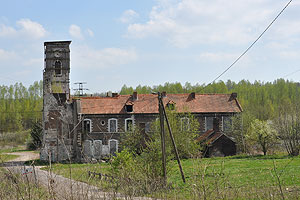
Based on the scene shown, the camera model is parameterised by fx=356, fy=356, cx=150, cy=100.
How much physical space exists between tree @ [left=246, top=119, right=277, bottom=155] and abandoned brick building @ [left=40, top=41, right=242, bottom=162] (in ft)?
11.5

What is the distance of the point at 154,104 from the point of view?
39375 mm

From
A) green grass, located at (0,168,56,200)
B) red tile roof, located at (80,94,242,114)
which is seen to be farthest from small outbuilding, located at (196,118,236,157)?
green grass, located at (0,168,56,200)

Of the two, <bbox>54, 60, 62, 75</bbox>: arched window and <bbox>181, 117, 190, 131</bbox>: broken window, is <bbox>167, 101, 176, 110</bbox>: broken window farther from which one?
<bbox>54, 60, 62, 75</bbox>: arched window

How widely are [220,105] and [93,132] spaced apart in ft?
47.4

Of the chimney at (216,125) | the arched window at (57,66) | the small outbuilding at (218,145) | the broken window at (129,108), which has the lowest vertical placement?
the small outbuilding at (218,145)

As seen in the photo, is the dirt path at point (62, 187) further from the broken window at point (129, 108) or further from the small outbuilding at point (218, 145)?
the broken window at point (129, 108)

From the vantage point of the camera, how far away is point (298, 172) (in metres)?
21.3

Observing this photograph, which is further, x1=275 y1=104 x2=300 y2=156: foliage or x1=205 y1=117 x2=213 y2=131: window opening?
x1=205 y1=117 x2=213 y2=131: window opening

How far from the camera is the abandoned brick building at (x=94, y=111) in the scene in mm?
36062

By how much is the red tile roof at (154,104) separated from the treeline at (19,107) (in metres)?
33.0

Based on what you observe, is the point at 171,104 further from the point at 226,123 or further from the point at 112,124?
the point at 112,124

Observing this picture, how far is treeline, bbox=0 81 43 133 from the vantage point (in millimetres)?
82375

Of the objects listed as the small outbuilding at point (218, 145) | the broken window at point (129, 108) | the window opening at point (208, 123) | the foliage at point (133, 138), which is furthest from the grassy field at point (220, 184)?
the broken window at point (129, 108)

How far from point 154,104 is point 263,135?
39.1ft
